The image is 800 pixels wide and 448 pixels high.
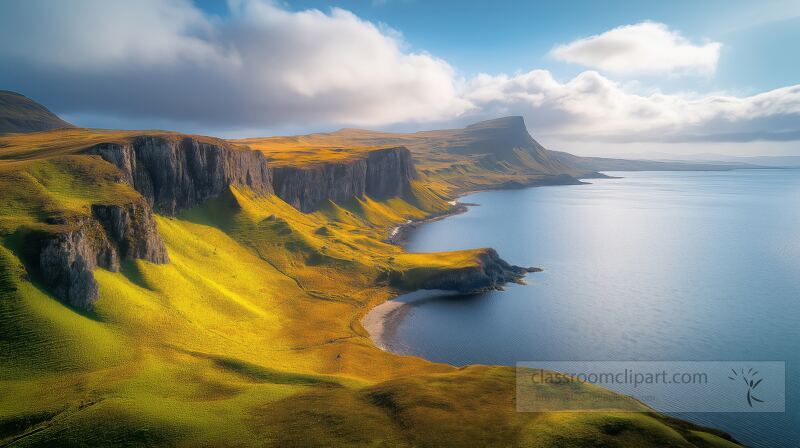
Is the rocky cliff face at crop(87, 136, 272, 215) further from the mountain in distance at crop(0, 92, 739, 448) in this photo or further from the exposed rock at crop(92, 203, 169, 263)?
the exposed rock at crop(92, 203, 169, 263)

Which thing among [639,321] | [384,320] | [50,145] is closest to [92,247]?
[384,320]

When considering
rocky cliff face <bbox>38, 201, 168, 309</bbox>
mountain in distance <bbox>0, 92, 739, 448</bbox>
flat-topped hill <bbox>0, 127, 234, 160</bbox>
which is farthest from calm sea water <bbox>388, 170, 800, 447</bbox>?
flat-topped hill <bbox>0, 127, 234, 160</bbox>

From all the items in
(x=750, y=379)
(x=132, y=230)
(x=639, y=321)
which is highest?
(x=132, y=230)

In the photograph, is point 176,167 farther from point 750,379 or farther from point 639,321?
point 750,379

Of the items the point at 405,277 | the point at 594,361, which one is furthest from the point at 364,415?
the point at 405,277

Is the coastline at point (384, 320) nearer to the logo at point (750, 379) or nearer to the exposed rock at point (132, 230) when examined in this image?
the exposed rock at point (132, 230)
